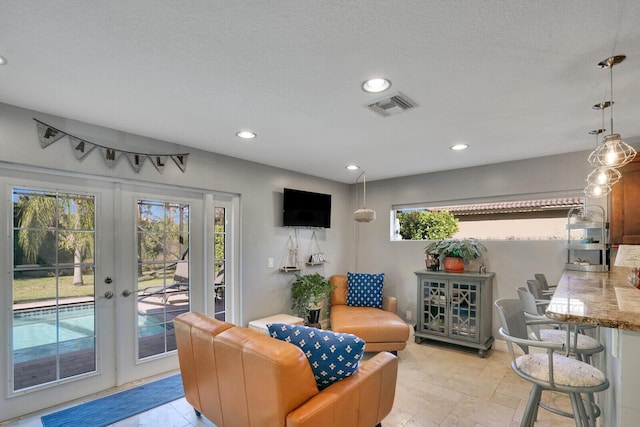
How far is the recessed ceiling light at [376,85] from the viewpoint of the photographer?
1990mm

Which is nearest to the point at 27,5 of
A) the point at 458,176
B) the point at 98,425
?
the point at 98,425

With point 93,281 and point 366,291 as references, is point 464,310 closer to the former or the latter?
point 366,291

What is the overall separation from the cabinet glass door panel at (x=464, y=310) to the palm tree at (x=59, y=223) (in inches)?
157

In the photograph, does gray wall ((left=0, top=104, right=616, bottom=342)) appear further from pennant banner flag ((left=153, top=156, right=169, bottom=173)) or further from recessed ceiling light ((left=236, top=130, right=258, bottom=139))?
recessed ceiling light ((left=236, top=130, right=258, bottom=139))

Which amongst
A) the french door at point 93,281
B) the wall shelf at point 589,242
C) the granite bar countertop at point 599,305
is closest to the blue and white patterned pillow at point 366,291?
the french door at point 93,281

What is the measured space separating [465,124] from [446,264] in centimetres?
217

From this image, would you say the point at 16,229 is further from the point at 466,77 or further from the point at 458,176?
the point at 458,176

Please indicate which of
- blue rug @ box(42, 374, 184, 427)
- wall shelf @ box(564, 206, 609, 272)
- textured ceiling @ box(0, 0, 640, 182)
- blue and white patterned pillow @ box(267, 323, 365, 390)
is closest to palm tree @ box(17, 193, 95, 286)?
textured ceiling @ box(0, 0, 640, 182)

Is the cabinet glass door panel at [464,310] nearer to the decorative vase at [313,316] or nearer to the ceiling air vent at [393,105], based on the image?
the decorative vase at [313,316]

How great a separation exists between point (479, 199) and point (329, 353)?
3340 mm

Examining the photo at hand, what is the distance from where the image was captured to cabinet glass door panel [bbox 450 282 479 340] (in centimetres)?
393

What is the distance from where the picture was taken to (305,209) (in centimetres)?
466

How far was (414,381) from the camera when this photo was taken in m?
3.21

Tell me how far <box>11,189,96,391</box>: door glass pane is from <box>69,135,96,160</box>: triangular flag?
1.18 feet
